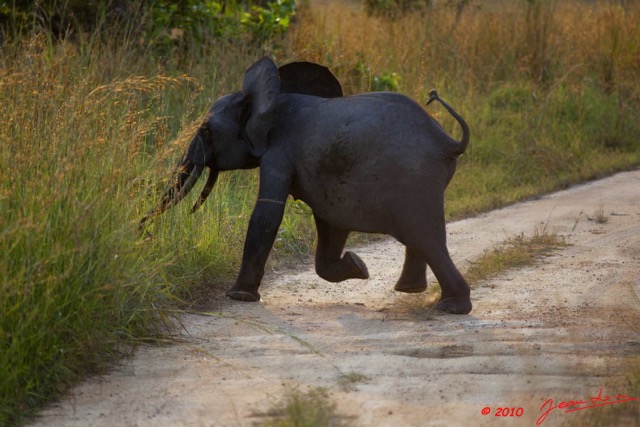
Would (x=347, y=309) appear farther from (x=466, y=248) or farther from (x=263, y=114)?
(x=466, y=248)

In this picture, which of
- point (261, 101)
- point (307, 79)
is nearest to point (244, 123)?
point (261, 101)

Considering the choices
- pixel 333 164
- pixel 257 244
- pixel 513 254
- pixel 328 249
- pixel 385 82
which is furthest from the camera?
pixel 385 82

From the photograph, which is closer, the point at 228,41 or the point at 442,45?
the point at 228,41

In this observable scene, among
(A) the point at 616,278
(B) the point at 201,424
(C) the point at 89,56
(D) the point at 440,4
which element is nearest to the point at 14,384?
(B) the point at 201,424

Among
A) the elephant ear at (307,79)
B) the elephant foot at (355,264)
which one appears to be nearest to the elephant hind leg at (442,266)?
the elephant foot at (355,264)

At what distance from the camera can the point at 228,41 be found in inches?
441

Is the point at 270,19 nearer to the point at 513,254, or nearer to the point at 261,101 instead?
the point at 513,254

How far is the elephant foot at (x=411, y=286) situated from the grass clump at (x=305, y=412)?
1987mm

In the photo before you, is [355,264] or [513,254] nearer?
[355,264]

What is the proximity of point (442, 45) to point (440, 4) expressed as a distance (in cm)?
125

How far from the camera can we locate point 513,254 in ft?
25.9

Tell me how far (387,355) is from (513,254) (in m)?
2.77

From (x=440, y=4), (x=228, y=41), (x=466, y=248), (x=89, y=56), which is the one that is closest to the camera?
(x=466, y=248)

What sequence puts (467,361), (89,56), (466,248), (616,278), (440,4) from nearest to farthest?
(467,361), (616,278), (466,248), (89,56), (440,4)
